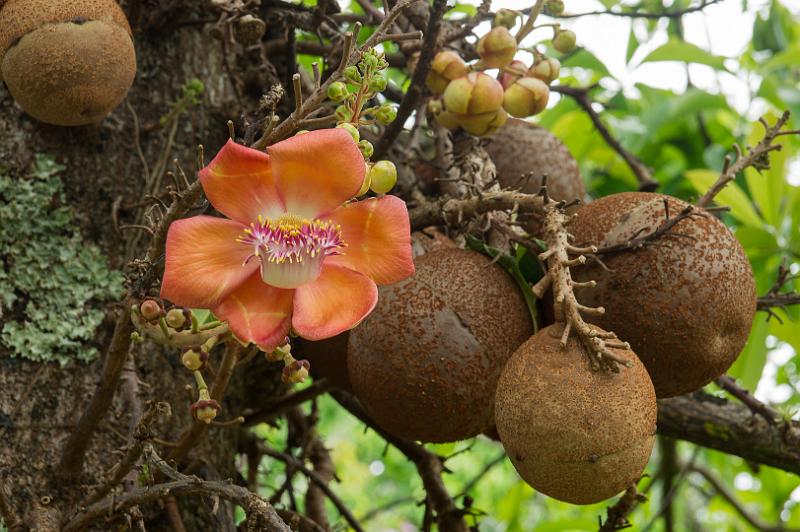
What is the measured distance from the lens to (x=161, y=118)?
1.75m

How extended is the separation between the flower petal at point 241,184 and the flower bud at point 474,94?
52 centimetres

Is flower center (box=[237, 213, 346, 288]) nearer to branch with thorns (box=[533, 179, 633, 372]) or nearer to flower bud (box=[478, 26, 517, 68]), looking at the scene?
branch with thorns (box=[533, 179, 633, 372])

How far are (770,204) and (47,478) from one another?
6.07 feet

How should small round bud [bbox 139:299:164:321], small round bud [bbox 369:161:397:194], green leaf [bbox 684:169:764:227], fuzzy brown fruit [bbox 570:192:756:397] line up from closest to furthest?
1. small round bud [bbox 139:299:164:321]
2. small round bud [bbox 369:161:397:194]
3. fuzzy brown fruit [bbox 570:192:756:397]
4. green leaf [bbox 684:169:764:227]

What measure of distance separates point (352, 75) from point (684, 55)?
1.59 meters

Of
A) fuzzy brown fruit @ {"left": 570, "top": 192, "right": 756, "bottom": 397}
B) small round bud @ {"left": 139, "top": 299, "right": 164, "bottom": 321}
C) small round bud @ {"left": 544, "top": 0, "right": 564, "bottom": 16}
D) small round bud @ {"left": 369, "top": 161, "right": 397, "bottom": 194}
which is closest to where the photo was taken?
small round bud @ {"left": 139, "top": 299, "right": 164, "bottom": 321}

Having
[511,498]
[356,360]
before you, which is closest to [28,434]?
[356,360]

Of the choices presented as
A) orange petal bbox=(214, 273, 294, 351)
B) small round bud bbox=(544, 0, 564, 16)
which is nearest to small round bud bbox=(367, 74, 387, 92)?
orange petal bbox=(214, 273, 294, 351)

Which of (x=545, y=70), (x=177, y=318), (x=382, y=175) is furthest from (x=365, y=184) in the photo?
(x=545, y=70)

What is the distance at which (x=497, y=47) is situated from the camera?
61.5 inches

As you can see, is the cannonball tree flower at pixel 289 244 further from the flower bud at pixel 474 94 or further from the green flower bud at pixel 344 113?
the flower bud at pixel 474 94

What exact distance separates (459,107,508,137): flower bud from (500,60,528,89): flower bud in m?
0.05

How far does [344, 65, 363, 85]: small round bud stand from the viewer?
3.64 feet

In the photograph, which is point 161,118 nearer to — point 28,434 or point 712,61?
point 28,434
